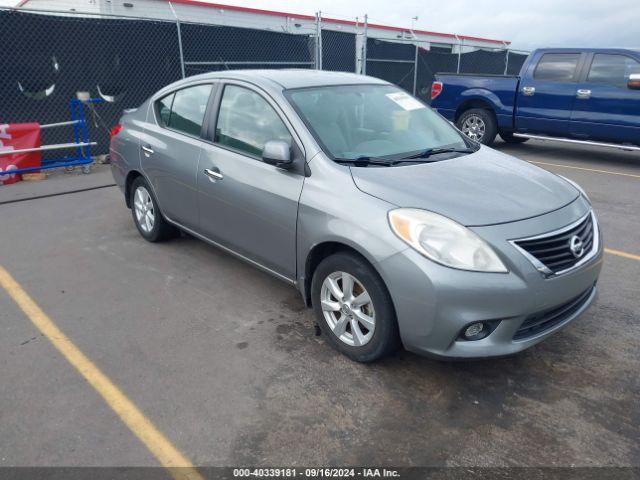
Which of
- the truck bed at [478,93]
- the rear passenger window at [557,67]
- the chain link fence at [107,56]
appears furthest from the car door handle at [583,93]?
the chain link fence at [107,56]

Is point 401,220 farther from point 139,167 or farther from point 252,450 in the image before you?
point 139,167

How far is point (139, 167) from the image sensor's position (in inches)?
195

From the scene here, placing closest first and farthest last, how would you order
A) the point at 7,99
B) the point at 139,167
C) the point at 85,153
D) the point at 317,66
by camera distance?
the point at 139,167 → the point at 7,99 → the point at 85,153 → the point at 317,66

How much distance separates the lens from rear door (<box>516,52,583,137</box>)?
9062 mm

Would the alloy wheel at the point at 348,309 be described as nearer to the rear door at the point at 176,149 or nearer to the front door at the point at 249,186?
the front door at the point at 249,186

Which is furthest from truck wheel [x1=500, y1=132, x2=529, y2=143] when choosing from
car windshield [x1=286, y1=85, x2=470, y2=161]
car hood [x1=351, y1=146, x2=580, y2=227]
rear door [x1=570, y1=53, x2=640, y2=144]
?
car hood [x1=351, y1=146, x2=580, y2=227]

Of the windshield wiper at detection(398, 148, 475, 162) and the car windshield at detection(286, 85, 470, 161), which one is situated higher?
the car windshield at detection(286, 85, 470, 161)

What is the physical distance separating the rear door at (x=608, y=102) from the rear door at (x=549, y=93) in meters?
0.18

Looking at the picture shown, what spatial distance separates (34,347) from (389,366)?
2.29 metres

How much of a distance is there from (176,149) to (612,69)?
7.61 m

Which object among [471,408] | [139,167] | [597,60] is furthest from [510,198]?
[597,60]

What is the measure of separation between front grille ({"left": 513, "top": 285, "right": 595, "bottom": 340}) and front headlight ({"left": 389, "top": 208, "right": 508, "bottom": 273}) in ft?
1.25

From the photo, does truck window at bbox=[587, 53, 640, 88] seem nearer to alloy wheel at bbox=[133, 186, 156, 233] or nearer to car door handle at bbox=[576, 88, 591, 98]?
car door handle at bbox=[576, 88, 591, 98]

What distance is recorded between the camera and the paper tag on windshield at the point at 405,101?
416 cm
